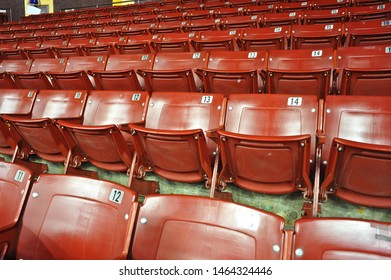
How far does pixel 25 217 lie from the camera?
0.66m

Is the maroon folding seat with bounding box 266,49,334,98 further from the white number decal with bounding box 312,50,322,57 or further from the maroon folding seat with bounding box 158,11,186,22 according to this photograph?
Answer: the maroon folding seat with bounding box 158,11,186,22

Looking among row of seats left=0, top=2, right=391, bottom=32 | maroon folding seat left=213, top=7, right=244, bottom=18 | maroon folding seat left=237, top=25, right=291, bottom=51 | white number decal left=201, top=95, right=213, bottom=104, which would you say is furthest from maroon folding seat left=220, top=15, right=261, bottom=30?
white number decal left=201, top=95, right=213, bottom=104

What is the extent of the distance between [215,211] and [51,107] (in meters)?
1.23

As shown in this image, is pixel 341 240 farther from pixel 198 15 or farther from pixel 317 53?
pixel 198 15

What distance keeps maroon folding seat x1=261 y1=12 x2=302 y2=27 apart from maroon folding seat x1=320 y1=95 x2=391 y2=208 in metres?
1.49

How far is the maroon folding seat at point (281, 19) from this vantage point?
6.81 feet

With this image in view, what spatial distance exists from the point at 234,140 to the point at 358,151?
0.32 m

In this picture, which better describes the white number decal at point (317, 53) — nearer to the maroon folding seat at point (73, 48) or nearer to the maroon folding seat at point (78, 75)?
the maroon folding seat at point (78, 75)

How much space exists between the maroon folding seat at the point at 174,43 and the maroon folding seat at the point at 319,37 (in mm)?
768

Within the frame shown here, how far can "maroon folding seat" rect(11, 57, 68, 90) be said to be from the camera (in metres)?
1.74
